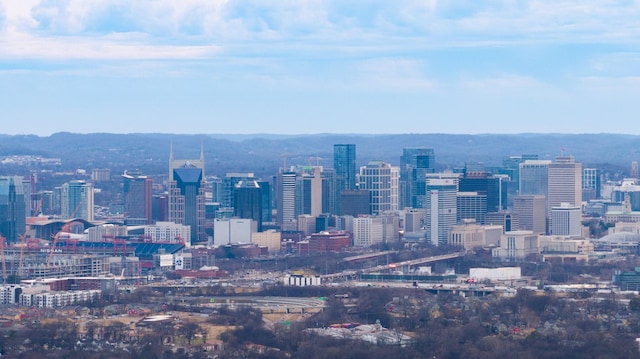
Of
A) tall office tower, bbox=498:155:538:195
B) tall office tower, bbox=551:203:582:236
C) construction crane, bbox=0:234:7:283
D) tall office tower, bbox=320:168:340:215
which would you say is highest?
tall office tower, bbox=498:155:538:195

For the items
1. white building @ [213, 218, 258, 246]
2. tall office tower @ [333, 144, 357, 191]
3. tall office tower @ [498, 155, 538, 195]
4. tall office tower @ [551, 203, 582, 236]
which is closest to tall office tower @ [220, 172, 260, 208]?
tall office tower @ [333, 144, 357, 191]

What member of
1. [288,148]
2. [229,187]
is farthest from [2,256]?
[288,148]

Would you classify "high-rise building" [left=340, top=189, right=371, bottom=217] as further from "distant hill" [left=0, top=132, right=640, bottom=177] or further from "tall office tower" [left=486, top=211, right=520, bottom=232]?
"distant hill" [left=0, top=132, right=640, bottom=177]

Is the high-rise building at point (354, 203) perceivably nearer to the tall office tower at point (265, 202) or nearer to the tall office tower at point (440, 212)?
the tall office tower at point (265, 202)

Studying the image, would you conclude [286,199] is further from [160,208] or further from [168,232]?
[168,232]

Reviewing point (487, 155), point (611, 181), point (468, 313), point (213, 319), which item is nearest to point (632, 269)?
point (468, 313)

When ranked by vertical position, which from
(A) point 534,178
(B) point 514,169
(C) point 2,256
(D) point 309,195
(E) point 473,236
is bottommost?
(C) point 2,256

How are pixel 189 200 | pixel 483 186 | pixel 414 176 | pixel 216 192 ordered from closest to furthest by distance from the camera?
pixel 189 200
pixel 483 186
pixel 216 192
pixel 414 176

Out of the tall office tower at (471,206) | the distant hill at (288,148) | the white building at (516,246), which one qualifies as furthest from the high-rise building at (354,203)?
the distant hill at (288,148)
